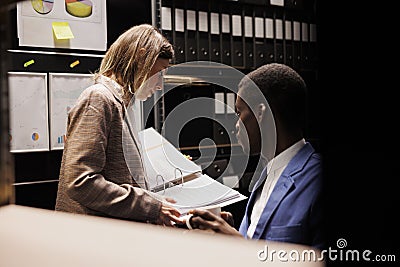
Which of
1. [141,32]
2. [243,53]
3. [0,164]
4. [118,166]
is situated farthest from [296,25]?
[0,164]

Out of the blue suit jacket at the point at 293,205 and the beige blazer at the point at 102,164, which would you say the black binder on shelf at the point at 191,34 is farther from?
the blue suit jacket at the point at 293,205

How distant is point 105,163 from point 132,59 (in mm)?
303

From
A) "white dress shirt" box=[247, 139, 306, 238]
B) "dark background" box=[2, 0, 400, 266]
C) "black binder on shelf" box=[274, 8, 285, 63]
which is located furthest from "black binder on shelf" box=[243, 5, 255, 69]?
"dark background" box=[2, 0, 400, 266]

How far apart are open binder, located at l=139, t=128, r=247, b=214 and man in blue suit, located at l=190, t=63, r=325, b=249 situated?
23 cm

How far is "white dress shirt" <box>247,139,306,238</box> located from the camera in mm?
1003

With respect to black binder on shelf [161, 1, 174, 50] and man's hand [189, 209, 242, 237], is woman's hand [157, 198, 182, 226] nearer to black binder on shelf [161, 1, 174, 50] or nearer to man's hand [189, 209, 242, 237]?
man's hand [189, 209, 242, 237]

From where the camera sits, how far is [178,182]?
1445 mm

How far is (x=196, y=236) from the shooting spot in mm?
582

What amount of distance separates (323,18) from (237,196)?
101cm

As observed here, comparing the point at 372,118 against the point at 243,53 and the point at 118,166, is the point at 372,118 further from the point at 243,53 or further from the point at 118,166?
the point at 243,53

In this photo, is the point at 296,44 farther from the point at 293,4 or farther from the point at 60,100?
the point at 60,100

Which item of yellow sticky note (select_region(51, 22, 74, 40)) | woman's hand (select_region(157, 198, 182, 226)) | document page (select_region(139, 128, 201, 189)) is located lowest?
woman's hand (select_region(157, 198, 182, 226))

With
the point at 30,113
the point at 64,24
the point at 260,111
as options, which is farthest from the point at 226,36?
the point at 260,111

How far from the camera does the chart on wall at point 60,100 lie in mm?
2102
